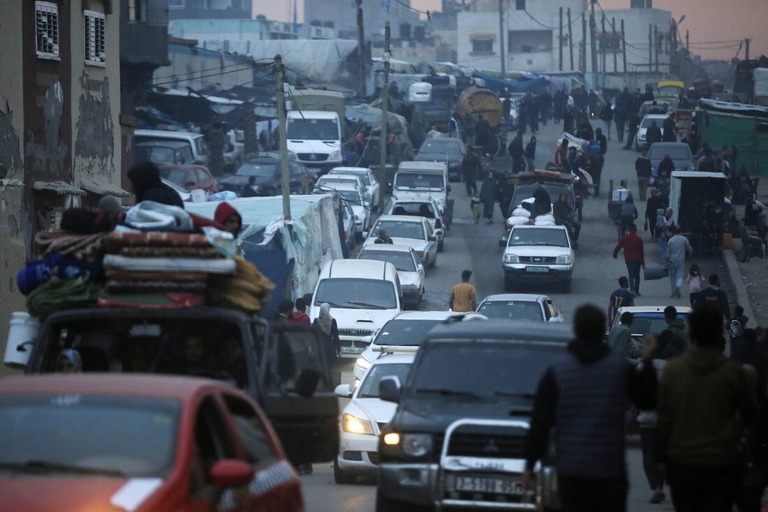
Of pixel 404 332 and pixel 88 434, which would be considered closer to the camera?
pixel 88 434

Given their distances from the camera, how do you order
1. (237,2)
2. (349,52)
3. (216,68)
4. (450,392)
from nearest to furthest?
→ 1. (450,392)
2. (216,68)
3. (349,52)
4. (237,2)

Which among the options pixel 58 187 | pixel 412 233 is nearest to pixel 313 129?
pixel 412 233

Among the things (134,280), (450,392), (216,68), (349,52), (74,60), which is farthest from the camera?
(349,52)

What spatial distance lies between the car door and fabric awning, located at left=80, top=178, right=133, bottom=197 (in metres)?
19.8

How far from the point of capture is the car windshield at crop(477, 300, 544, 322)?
2447 centimetres

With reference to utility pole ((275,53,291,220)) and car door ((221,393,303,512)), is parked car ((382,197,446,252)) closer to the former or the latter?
utility pole ((275,53,291,220))

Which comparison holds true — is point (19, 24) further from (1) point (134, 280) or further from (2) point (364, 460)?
(1) point (134, 280)

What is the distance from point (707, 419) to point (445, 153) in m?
47.3

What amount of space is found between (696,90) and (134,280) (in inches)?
3118

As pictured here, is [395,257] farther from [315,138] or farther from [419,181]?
[315,138]

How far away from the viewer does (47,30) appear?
82.6 ft

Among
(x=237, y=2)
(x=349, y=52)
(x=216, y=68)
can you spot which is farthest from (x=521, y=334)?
(x=237, y=2)

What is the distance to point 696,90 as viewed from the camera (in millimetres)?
84438

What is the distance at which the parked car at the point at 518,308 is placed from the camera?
80.4ft
